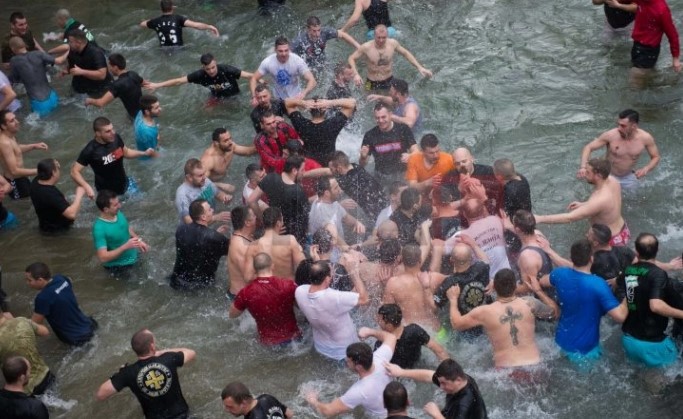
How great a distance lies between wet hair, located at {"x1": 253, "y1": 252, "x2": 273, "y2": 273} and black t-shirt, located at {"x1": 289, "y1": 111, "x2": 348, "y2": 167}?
9.01ft

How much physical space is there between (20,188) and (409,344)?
681cm

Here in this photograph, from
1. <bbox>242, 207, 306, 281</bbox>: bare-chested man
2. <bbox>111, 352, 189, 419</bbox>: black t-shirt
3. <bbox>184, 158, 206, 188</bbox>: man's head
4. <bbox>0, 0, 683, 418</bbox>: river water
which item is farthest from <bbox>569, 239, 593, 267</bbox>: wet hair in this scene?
<bbox>184, 158, 206, 188</bbox>: man's head

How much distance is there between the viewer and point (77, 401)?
850 cm

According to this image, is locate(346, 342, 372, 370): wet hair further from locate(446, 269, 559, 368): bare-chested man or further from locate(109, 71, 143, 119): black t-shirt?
locate(109, 71, 143, 119): black t-shirt

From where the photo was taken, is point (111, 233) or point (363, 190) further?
point (363, 190)

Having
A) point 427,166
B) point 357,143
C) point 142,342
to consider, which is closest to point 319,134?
point 427,166

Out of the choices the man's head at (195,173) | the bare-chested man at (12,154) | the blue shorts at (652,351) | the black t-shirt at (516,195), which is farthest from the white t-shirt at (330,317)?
the bare-chested man at (12,154)

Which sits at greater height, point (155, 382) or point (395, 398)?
point (395, 398)

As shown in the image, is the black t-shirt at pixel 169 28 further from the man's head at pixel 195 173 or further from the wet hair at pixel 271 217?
the wet hair at pixel 271 217

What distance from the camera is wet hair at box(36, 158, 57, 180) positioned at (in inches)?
396

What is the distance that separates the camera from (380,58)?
12.5 m

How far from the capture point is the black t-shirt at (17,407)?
23.7ft

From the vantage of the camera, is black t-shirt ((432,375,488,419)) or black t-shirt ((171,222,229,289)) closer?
black t-shirt ((432,375,488,419))

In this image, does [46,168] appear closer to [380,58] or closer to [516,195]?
[380,58]
